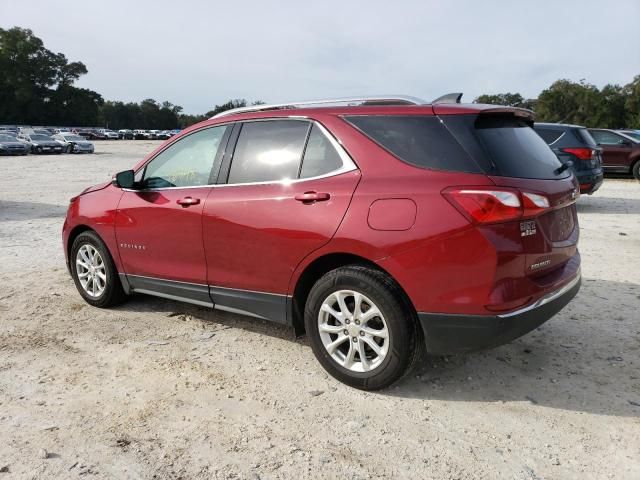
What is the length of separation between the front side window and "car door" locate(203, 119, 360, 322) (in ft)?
0.69

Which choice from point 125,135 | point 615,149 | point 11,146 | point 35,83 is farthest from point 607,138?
point 35,83

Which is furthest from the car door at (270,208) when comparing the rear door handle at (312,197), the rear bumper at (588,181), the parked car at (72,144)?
the parked car at (72,144)

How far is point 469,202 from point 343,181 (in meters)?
0.81

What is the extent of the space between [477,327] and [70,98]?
4728 inches

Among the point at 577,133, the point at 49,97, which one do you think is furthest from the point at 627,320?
the point at 49,97

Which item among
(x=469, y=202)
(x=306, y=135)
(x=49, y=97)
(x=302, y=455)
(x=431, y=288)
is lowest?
(x=302, y=455)

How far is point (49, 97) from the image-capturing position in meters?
106

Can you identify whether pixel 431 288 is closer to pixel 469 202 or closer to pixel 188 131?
pixel 469 202

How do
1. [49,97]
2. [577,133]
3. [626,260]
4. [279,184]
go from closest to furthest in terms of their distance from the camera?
1. [279,184]
2. [626,260]
3. [577,133]
4. [49,97]

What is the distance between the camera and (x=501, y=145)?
3.24 m

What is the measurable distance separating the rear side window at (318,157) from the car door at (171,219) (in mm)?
831

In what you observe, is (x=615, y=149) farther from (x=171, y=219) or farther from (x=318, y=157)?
(x=171, y=219)

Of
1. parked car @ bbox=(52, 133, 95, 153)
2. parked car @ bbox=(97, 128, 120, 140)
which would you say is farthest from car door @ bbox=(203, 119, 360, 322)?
parked car @ bbox=(97, 128, 120, 140)

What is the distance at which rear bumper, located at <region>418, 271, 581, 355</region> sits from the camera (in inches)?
119
